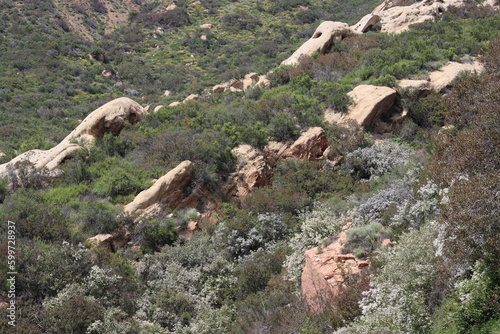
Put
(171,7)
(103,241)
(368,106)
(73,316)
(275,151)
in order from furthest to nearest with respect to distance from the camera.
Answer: (171,7), (368,106), (275,151), (103,241), (73,316)

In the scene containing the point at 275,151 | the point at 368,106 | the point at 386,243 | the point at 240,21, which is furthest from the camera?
the point at 240,21

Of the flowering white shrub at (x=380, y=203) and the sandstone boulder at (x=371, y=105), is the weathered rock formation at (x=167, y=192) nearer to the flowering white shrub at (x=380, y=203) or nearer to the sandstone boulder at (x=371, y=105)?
the flowering white shrub at (x=380, y=203)

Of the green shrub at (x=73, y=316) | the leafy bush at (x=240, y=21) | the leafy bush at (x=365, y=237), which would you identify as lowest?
the leafy bush at (x=240, y=21)

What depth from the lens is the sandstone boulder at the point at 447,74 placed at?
17.1 m

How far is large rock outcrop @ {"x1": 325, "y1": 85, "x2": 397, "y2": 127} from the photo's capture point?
54.1ft

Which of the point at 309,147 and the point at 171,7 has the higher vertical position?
the point at 309,147

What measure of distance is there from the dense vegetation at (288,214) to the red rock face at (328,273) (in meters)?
0.26

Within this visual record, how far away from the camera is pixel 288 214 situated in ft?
42.0

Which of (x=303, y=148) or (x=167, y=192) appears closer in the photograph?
(x=167, y=192)

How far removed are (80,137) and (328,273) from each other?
12360mm

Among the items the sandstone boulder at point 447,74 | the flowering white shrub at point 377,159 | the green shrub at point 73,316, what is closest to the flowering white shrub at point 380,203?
the flowering white shrub at point 377,159

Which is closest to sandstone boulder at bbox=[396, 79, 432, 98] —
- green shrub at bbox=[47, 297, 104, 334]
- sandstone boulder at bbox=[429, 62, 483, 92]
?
sandstone boulder at bbox=[429, 62, 483, 92]

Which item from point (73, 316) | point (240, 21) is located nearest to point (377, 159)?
point (73, 316)

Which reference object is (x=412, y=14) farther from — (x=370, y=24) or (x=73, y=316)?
(x=73, y=316)
